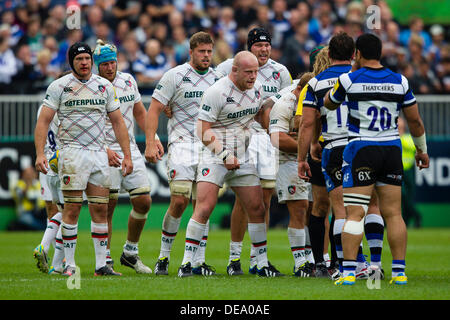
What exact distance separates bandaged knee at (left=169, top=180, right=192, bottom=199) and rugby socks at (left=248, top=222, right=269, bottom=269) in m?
0.89

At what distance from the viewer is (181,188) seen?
1010 centimetres

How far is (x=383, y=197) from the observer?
8.29 metres

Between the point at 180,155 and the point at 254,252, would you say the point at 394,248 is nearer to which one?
the point at 254,252

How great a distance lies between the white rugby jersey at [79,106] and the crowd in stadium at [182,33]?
9.09 metres

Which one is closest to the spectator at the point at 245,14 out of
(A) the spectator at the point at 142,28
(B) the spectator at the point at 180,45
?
(B) the spectator at the point at 180,45

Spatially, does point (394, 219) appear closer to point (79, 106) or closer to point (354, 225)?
point (354, 225)

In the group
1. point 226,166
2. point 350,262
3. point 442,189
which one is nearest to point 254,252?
point 226,166

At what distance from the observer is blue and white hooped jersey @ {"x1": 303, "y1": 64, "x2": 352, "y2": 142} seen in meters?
8.95

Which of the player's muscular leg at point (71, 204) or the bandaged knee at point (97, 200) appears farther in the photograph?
the bandaged knee at point (97, 200)

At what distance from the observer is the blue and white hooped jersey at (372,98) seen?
26.7 feet

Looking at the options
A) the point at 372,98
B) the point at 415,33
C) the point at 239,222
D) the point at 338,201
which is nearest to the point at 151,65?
the point at 415,33

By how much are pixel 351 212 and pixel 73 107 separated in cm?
348

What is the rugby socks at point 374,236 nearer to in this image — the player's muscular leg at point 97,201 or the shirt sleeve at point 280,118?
the shirt sleeve at point 280,118
